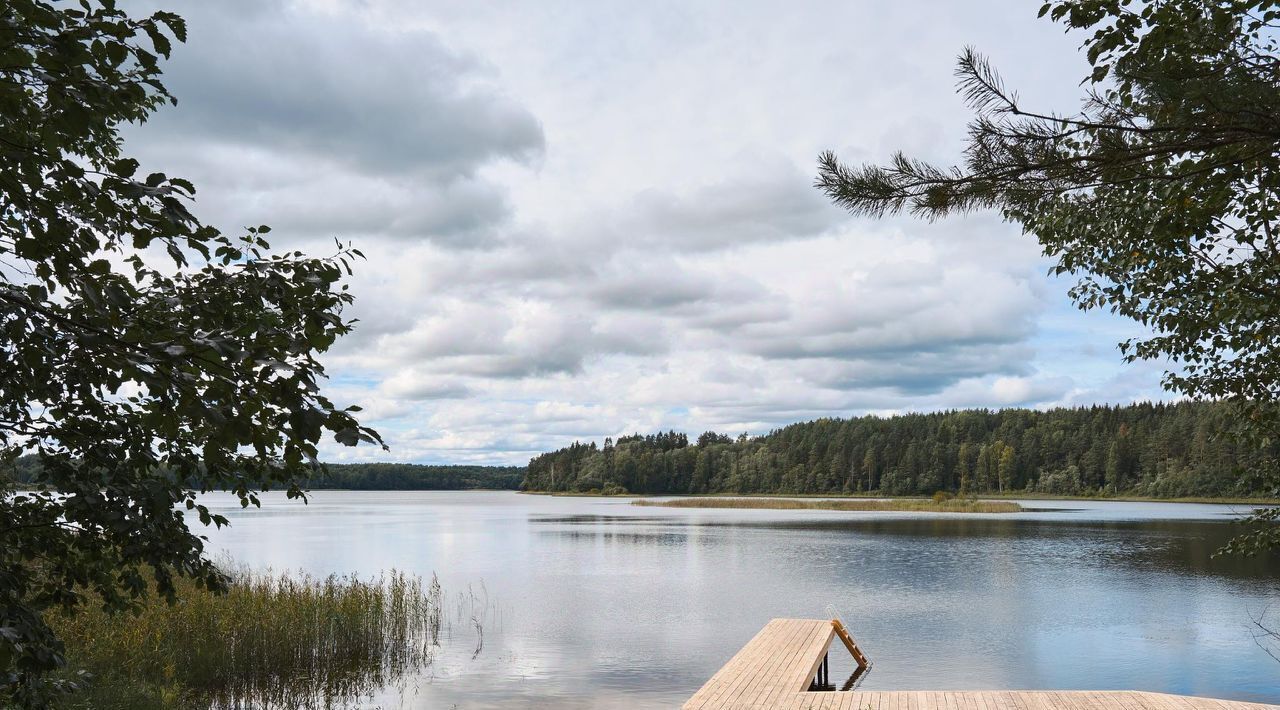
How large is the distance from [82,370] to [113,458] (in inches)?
24.6

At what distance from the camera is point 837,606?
24.0m

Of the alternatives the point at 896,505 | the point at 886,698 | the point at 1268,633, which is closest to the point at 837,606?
the point at 1268,633

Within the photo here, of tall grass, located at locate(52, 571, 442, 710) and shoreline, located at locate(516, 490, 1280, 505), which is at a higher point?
tall grass, located at locate(52, 571, 442, 710)

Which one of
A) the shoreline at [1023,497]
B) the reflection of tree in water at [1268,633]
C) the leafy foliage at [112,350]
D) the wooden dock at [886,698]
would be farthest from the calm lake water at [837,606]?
the shoreline at [1023,497]

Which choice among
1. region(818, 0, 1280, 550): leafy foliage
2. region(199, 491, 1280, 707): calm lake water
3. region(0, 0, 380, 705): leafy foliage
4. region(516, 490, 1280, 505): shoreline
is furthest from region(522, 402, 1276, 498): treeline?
region(0, 0, 380, 705): leafy foliage

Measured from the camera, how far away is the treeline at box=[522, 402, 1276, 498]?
114812mm

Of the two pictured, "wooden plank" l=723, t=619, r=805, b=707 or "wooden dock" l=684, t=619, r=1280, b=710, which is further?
"wooden plank" l=723, t=619, r=805, b=707

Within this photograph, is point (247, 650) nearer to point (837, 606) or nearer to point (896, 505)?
point (837, 606)

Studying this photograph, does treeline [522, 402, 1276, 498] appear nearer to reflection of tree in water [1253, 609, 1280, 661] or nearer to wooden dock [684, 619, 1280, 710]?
reflection of tree in water [1253, 609, 1280, 661]

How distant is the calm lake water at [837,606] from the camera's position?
16281 millimetres

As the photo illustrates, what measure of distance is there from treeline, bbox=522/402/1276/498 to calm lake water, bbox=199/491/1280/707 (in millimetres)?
73188

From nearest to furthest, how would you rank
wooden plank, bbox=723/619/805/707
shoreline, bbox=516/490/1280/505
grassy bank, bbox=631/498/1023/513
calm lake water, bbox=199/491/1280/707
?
1. wooden plank, bbox=723/619/805/707
2. calm lake water, bbox=199/491/1280/707
3. grassy bank, bbox=631/498/1023/513
4. shoreline, bbox=516/490/1280/505

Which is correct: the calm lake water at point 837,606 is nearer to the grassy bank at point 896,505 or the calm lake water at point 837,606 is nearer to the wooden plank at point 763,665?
the wooden plank at point 763,665

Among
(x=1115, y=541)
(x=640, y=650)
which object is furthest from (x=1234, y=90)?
(x=1115, y=541)
